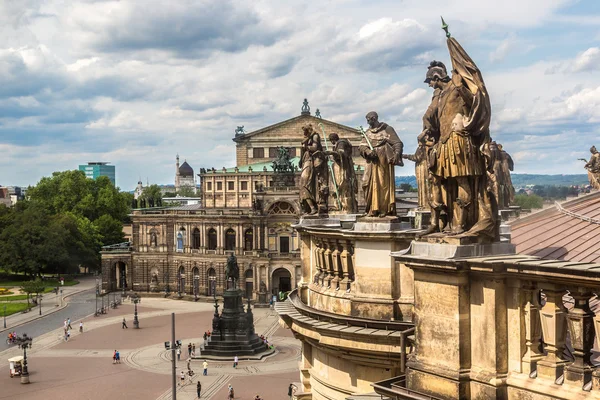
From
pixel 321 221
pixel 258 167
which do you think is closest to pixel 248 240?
pixel 258 167

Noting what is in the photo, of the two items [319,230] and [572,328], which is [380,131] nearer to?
[319,230]

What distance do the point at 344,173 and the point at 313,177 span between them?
0.96 m

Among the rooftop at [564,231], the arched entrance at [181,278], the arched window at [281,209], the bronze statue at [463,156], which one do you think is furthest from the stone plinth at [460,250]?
the arched entrance at [181,278]

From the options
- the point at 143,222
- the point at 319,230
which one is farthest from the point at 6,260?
the point at 319,230

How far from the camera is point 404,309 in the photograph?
550 inches

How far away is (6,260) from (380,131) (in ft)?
324

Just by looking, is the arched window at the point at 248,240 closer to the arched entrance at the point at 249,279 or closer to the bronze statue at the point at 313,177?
the arched entrance at the point at 249,279

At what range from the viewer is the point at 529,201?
1911cm

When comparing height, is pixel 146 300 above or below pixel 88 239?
below

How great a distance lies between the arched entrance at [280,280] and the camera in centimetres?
8788

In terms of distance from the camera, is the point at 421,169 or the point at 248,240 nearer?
the point at 421,169

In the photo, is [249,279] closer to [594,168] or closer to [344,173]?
[594,168]

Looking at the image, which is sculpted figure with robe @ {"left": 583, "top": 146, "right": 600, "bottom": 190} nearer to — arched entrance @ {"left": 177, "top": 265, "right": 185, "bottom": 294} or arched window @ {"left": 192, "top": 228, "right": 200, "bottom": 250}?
arched window @ {"left": 192, "top": 228, "right": 200, "bottom": 250}

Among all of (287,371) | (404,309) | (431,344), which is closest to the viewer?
(431,344)
